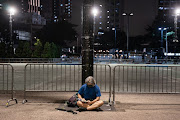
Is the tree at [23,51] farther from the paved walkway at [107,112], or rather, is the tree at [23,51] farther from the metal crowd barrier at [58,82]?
the paved walkway at [107,112]

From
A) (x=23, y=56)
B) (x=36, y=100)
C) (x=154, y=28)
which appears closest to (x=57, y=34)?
(x=23, y=56)

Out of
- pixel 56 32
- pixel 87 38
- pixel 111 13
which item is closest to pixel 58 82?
pixel 87 38

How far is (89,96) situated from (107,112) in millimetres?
734

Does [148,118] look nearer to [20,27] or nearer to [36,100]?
[36,100]

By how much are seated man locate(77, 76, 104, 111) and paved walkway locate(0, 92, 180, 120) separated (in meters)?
0.25

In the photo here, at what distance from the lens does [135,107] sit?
761cm

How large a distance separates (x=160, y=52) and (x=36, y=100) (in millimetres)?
52183

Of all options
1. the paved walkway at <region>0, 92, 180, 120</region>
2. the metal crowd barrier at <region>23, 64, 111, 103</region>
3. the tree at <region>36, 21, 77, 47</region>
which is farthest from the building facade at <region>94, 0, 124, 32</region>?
the paved walkway at <region>0, 92, 180, 120</region>

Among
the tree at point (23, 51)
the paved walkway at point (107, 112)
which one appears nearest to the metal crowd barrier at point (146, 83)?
the paved walkway at point (107, 112)

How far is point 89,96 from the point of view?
7199 millimetres

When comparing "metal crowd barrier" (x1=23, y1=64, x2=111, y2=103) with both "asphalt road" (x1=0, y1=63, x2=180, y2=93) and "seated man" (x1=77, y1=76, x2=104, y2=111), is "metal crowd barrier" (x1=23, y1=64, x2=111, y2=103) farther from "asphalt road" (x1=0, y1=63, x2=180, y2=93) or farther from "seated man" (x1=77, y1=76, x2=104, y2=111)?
"seated man" (x1=77, y1=76, x2=104, y2=111)

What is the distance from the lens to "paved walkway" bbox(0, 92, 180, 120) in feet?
20.8

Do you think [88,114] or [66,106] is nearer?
[88,114]

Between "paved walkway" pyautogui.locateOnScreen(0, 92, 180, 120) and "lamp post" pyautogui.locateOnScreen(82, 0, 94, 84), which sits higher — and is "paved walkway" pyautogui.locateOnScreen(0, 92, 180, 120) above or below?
below
